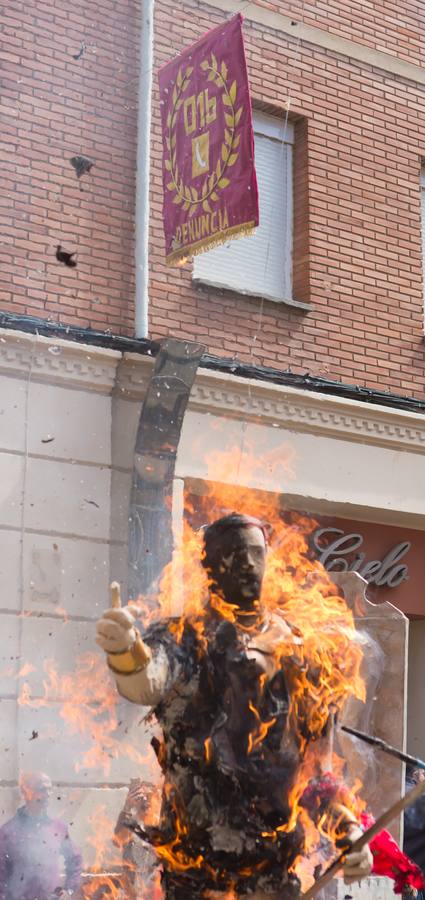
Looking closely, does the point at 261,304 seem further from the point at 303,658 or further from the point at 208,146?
the point at 303,658

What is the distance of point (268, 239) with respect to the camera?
36.8ft

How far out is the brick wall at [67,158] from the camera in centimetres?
938

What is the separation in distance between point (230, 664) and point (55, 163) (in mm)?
5752

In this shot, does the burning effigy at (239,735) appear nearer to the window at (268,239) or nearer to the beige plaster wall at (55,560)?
the beige plaster wall at (55,560)

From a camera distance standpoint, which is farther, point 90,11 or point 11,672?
point 90,11

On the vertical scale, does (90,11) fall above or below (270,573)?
above

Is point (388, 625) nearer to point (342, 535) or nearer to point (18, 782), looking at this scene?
point (342, 535)

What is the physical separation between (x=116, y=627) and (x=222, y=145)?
5623mm

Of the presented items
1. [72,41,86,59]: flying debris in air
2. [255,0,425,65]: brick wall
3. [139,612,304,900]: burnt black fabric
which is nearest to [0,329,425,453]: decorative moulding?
[72,41,86,59]: flying debris in air

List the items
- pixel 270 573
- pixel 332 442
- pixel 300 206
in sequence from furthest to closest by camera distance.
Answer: pixel 300 206
pixel 332 442
pixel 270 573

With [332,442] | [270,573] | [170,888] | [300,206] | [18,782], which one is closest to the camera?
[170,888]

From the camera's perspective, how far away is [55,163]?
9656 millimetres

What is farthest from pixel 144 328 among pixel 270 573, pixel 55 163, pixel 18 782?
pixel 270 573

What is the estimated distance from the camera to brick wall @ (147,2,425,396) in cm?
1055
